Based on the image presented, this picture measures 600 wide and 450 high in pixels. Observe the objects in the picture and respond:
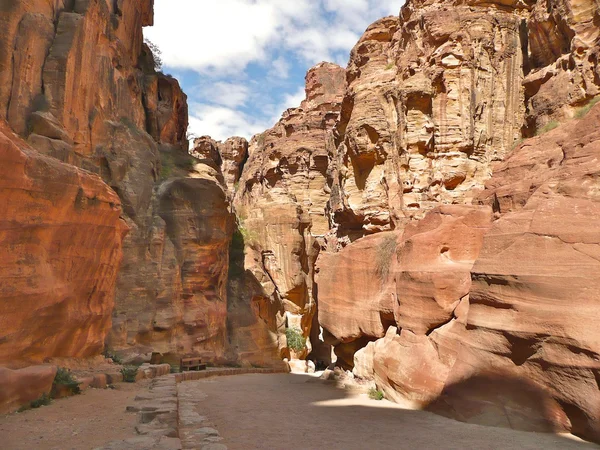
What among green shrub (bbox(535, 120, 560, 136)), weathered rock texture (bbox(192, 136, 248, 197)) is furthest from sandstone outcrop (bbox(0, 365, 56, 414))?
weathered rock texture (bbox(192, 136, 248, 197))

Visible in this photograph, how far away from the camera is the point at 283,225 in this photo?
1599 inches

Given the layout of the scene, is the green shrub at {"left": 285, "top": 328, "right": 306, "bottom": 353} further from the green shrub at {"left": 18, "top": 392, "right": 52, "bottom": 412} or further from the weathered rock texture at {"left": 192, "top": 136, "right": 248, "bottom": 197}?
the green shrub at {"left": 18, "top": 392, "right": 52, "bottom": 412}

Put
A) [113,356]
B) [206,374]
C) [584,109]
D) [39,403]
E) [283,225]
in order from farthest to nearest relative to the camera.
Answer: [283,225], [206,374], [113,356], [584,109], [39,403]

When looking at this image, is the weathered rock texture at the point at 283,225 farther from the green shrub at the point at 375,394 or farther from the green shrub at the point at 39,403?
the green shrub at the point at 39,403

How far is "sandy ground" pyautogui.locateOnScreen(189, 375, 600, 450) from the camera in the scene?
6.10 m

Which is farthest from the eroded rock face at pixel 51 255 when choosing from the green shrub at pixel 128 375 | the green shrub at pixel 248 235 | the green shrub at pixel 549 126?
the green shrub at pixel 248 235

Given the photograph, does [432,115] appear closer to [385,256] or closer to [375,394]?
[385,256]

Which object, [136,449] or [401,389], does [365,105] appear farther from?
[136,449]

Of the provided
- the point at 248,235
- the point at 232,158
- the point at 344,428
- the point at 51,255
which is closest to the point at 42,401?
the point at 51,255

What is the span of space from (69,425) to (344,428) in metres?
4.43

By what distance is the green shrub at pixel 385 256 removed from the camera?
13242 millimetres

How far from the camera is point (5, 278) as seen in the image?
28.8 ft

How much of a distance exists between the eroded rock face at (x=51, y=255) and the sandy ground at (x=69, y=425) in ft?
6.64

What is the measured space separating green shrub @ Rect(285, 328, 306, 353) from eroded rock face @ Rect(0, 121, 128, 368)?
80.4 ft
